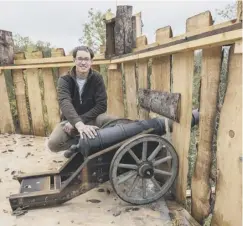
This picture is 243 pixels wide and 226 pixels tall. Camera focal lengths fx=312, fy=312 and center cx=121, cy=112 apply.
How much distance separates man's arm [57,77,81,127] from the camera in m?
3.22

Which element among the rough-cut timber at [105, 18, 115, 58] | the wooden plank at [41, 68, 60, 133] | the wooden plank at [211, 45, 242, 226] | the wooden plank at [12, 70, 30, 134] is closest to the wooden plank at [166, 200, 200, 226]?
the wooden plank at [211, 45, 242, 226]

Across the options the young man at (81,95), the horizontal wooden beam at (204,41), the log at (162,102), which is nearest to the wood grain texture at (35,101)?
the young man at (81,95)

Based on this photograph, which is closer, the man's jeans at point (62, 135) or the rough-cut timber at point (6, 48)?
the man's jeans at point (62, 135)

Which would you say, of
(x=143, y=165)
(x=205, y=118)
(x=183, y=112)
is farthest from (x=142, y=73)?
(x=205, y=118)

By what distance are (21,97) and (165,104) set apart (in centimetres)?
353

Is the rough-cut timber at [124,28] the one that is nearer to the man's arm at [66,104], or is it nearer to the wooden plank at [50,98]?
the man's arm at [66,104]

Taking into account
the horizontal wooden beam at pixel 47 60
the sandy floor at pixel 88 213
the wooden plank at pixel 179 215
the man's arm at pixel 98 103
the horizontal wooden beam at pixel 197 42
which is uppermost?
the horizontal wooden beam at pixel 197 42

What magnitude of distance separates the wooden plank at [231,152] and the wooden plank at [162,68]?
0.92 metres

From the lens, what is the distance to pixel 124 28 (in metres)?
4.14

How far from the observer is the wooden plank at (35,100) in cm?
545

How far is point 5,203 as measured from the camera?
119 inches

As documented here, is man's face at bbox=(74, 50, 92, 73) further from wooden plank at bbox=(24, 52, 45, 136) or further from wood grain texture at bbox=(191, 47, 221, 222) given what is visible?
wooden plank at bbox=(24, 52, 45, 136)

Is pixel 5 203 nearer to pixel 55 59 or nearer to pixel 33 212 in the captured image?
pixel 33 212

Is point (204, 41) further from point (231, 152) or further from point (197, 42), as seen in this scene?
point (231, 152)
